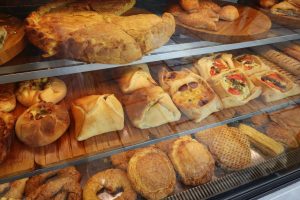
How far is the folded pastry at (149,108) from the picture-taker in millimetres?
1336

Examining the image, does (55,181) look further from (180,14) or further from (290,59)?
(290,59)

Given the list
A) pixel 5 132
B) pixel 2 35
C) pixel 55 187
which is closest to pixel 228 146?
pixel 55 187

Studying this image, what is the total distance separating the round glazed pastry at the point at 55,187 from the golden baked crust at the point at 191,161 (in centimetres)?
60

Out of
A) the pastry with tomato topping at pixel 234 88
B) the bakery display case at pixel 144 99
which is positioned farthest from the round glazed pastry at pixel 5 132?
the pastry with tomato topping at pixel 234 88

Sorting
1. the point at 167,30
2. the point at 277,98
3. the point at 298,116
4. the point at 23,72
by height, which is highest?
the point at 167,30

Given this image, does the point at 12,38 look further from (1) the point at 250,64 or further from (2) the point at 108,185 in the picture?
(1) the point at 250,64

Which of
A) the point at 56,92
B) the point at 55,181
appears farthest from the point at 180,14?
the point at 55,181

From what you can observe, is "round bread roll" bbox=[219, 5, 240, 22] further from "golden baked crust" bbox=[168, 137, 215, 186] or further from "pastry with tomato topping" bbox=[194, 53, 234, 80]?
"golden baked crust" bbox=[168, 137, 215, 186]

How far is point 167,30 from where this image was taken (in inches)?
50.0

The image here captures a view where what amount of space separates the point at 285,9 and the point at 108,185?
1.59 metres

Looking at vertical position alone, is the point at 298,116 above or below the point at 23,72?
below

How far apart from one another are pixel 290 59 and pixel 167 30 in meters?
1.22

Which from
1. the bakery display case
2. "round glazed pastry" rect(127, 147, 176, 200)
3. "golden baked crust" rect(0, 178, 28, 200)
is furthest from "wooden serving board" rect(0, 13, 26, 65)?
"round glazed pastry" rect(127, 147, 176, 200)

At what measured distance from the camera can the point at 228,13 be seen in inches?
62.2
